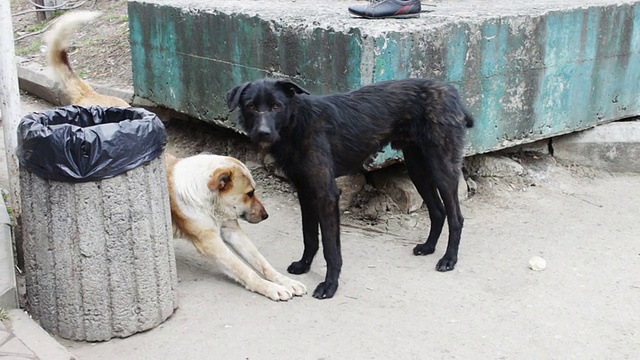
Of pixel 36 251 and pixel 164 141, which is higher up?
pixel 164 141

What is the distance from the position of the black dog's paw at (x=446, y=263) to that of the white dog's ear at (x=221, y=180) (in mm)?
1374

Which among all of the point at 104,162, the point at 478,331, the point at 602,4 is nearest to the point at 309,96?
the point at 104,162

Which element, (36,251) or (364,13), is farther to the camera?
(364,13)

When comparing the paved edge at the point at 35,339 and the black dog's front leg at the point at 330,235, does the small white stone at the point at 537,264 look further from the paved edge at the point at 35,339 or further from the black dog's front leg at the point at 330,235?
the paved edge at the point at 35,339

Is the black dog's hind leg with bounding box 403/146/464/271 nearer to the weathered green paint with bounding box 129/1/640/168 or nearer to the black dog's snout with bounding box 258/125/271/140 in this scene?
the weathered green paint with bounding box 129/1/640/168

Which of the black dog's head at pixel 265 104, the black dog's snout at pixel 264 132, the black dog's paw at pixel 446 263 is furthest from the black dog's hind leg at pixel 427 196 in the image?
the black dog's snout at pixel 264 132

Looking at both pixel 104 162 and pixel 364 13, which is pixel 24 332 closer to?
pixel 104 162

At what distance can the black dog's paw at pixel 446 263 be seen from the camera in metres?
4.63

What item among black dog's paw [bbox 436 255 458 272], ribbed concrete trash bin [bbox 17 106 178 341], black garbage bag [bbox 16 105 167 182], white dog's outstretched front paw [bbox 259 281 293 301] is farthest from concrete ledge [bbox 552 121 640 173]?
black garbage bag [bbox 16 105 167 182]

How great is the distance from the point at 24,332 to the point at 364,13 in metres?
3.16

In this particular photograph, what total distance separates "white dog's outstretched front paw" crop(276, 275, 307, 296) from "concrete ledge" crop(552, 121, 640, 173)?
3130 mm

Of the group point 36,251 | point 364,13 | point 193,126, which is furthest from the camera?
point 193,126

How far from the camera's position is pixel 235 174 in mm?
4383

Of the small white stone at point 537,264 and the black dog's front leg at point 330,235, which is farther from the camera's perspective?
the small white stone at point 537,264
